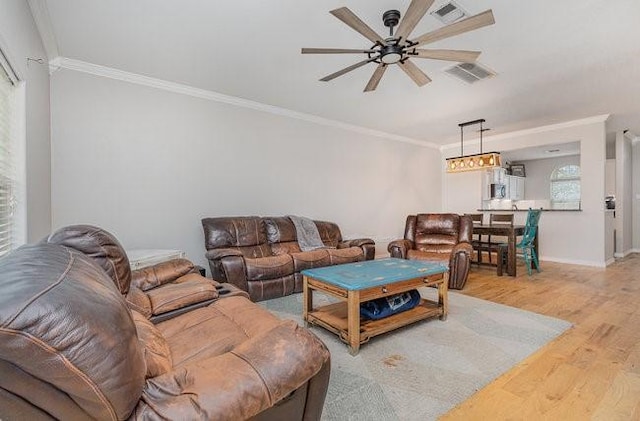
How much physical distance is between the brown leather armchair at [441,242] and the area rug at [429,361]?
2.55 ft

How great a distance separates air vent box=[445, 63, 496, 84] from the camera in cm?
329

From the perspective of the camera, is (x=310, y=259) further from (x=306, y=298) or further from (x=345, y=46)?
(x=345, y=46)

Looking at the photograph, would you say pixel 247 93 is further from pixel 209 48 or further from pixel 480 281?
pixel 480 281

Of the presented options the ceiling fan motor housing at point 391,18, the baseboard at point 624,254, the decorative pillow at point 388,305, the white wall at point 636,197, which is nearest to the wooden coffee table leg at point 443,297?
the decorative pillow at point 388,305

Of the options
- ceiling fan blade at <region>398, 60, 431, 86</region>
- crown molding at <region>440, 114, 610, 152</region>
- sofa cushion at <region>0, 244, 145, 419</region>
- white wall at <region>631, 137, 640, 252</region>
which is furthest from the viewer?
white wall at <region>631, 137, 640, 252</region>

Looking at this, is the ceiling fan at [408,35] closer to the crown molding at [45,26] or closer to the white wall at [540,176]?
the crown molding at [45,26]

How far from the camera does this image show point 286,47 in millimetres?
2889

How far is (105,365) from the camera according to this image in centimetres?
70

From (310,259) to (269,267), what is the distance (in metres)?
0.55

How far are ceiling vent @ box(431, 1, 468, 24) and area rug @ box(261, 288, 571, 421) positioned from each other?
2.50 meters

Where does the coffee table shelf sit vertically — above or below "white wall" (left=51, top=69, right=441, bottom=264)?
below

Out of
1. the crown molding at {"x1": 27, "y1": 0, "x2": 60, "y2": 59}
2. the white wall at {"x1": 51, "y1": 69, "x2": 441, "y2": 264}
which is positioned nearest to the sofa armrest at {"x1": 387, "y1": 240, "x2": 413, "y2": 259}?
the white wall at {"x1": 51, "y1": 69, "x2": 441, "y2": 264}

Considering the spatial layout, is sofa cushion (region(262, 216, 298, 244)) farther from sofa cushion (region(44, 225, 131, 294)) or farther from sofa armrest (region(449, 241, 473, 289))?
sofa cushion (region(44, 225, 131, 294))

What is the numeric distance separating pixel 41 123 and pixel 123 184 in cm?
93
